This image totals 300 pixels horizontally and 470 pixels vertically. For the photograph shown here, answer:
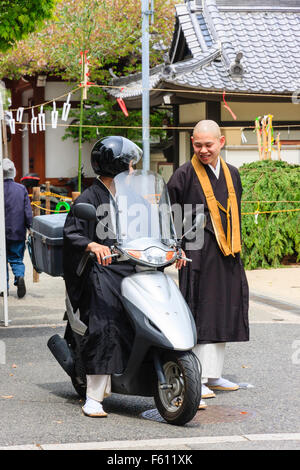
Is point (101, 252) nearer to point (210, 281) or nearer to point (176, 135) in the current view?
point (210, 281)

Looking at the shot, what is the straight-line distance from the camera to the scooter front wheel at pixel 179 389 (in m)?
4.75

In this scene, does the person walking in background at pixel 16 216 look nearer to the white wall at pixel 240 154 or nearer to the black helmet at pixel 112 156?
the black helmet at pixel 112 156

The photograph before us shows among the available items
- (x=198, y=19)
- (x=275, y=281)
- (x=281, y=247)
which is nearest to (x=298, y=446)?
(x=275, y=281)

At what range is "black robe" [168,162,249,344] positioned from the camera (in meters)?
5.72

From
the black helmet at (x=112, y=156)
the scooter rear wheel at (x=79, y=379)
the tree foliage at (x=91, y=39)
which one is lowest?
the scooter rear wheel at (x=79, y=379)

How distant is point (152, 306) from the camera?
489 centimetres

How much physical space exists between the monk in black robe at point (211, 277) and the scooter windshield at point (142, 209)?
477mm

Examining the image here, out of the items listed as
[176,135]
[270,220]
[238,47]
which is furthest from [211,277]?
[176,135]

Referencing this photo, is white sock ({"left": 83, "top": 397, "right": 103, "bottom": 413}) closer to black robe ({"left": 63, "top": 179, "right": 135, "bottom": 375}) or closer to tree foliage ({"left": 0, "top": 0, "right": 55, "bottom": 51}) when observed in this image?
black robe ({"left": 63, "top": 179, "right": 135, "bottom": 375})

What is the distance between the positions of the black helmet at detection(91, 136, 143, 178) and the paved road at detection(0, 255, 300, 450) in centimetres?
151

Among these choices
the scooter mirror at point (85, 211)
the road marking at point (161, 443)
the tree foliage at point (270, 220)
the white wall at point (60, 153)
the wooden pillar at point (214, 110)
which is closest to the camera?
the road marking at point (161, 443)

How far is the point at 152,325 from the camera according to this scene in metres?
4.86

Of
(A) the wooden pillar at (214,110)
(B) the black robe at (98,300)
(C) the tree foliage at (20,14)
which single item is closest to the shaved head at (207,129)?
(B) the black robe at (98,300)

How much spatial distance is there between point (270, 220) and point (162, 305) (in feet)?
29.2
